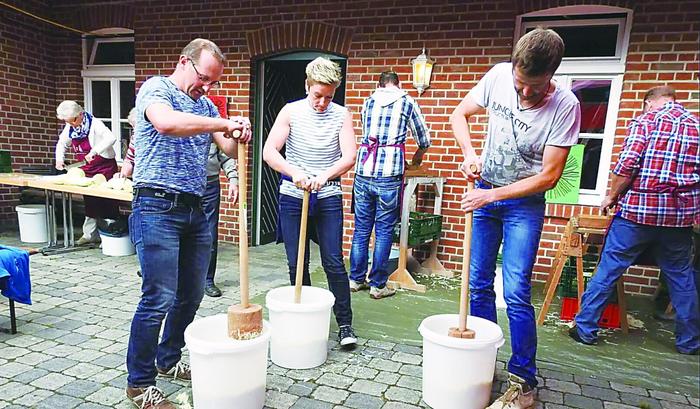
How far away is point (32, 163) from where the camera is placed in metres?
6.50

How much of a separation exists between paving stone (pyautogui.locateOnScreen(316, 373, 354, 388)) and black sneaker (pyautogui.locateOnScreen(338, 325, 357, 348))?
0.31 metres

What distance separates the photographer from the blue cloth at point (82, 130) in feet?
16.6

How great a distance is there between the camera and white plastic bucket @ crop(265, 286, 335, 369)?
2588 millimetres

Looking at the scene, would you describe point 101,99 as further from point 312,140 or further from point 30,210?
point 312,140

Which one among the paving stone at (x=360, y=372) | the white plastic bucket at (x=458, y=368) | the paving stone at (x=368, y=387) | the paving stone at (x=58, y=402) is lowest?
the paving stone at (x=58, y=402)

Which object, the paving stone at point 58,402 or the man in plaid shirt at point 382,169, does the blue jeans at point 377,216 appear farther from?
the paving stone at point 58,402

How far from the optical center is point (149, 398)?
7.13 feet

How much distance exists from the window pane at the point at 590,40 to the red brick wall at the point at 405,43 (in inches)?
10.2

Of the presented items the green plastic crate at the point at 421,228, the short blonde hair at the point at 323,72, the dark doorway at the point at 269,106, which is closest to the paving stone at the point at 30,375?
the short blonde hair at the point at 323,72

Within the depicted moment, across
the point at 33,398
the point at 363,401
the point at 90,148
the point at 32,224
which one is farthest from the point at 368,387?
the point at 32,224

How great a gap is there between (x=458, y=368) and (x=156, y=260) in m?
1.40

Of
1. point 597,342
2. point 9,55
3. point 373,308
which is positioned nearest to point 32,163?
point 9,55

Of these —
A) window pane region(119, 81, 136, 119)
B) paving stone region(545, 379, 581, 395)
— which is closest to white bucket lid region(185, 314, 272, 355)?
paving stone region(545, 379, 581, 395)

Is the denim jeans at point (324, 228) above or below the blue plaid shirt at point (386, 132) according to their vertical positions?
below
